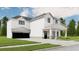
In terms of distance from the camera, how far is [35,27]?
682 cm

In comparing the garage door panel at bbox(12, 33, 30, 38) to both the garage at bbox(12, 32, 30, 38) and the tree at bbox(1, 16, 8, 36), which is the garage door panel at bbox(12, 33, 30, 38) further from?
the tree at bbox(1, 16, 8, 36)

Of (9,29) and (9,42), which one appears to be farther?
(9,29)

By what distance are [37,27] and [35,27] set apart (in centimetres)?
4

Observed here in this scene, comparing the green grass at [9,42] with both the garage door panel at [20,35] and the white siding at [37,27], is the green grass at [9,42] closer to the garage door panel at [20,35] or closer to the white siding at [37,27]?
the garage door panel at [20,35]

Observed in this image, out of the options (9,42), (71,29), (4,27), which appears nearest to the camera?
(9,42)

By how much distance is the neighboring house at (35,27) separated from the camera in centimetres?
675

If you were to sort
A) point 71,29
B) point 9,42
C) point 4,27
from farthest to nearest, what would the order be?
1. point 71,29
2. point 4,27
3. point 9,42

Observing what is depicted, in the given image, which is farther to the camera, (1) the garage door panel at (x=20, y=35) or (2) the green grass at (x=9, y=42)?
(1) the garage door panel at (x=20, y=35)

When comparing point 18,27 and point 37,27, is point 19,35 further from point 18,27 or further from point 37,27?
point 37,27

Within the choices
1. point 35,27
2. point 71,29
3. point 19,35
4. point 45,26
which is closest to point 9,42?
point 19,35

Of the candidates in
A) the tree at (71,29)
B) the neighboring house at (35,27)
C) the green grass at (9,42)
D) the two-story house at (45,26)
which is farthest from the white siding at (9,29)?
the tree at (71,29)
